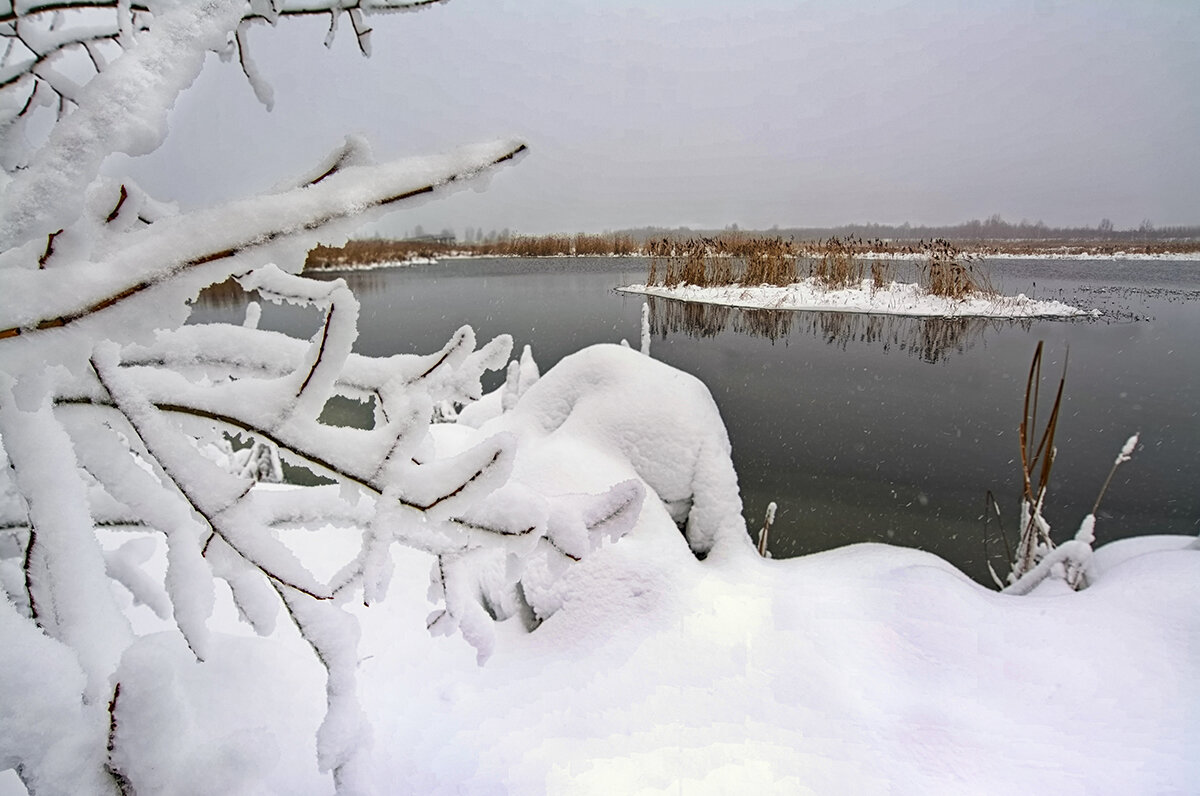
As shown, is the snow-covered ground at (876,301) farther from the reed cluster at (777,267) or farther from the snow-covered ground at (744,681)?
the snow-covered ground at (744,681)

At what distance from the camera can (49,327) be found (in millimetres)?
434

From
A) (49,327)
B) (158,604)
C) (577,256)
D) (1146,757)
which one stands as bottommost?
(1146,757)

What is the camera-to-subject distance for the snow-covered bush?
0.44m

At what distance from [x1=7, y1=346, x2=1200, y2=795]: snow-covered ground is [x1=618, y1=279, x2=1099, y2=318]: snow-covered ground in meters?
14.6

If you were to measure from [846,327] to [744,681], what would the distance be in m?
13.5

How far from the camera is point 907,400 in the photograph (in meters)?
8.27

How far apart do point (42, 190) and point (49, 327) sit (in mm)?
110

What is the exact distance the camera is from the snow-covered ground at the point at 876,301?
15.0 m

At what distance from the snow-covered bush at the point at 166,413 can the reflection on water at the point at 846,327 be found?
464 inches

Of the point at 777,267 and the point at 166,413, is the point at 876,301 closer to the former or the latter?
the point at 777,267

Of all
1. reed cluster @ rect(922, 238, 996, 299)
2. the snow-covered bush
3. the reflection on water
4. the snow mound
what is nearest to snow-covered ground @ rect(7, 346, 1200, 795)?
the snow-covered bush

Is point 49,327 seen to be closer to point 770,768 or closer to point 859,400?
point 770,768

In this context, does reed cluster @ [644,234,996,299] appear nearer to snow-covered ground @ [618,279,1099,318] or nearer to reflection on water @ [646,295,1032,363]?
snow-covered ground @ [618,279,1099,318]

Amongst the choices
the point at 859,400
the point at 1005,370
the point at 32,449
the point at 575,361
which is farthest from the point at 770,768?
the point at 1005,370
